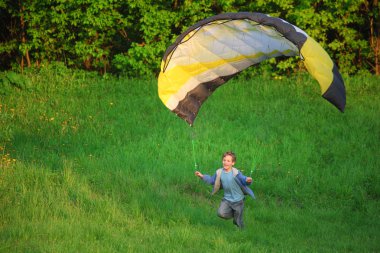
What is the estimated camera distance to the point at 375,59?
70.6 feet

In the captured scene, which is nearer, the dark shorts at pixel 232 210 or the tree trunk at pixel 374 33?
the dark shorts at pixel 232 210

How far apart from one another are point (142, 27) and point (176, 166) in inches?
261

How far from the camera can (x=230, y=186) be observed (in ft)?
36.8

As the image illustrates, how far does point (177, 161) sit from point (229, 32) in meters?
3.41

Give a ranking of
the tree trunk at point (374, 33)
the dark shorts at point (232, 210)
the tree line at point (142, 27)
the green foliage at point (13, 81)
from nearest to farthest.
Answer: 1. the dark shorts at point (232, 210)
2. the green foliage at point (13, 81)
3. the tree line at point (142, 27)
4. the tree trunk at point (374, 33)

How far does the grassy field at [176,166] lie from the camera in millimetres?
10992

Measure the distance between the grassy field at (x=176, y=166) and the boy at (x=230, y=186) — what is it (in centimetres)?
28

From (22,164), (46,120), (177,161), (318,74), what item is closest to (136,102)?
(46,120)

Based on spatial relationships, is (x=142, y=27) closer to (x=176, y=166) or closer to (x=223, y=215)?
(x=176, y=166)

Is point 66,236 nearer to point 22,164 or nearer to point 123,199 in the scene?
point 123,199

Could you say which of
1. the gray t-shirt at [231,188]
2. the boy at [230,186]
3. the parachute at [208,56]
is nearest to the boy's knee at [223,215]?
the boy at [230,186]

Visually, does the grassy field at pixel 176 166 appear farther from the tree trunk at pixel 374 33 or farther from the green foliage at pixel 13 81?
the tree trunk at pixel 374 33

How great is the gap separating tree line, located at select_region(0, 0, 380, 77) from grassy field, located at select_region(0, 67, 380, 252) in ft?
3.34

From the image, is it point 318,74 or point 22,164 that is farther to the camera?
point 22,164
